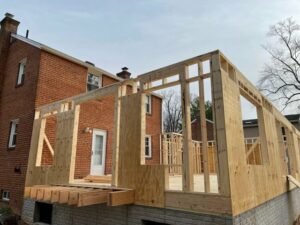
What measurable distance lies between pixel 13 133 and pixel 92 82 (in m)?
4.19

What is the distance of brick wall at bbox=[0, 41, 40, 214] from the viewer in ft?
28.8

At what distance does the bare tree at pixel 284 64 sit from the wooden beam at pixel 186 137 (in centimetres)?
2432

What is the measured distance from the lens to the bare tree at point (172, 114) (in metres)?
37.5

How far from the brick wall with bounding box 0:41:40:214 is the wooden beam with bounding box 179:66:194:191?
6.68m

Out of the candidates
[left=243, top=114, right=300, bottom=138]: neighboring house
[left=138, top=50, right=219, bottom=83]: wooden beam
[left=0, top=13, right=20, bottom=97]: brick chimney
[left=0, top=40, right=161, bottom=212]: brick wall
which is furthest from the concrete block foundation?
[left=243, top=114, right=300, bottom=138]: neighboring house

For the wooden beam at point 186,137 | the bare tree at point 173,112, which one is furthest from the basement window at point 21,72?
the bare tree at point 173,112

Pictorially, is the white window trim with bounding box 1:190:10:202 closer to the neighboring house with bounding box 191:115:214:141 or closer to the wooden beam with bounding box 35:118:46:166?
the wooden beam with bounding box 35:118:46:166

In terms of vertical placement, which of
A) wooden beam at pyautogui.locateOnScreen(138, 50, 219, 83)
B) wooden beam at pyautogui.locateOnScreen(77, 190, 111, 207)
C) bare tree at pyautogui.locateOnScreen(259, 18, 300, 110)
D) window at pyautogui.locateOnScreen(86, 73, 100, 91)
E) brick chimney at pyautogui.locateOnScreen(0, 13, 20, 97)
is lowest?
wooden beam at pyautogui.locateOnScreen(77, 190, 111, 207)

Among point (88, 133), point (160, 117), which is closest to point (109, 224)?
point (88, 133)

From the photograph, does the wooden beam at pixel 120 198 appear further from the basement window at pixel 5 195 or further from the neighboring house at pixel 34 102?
the basement window at pixel 5 195

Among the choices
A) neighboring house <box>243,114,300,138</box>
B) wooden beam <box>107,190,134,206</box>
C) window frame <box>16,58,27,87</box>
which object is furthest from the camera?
neighboring house <box>243,114,300,138</box>

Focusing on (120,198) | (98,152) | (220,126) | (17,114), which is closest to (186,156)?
(220,126)

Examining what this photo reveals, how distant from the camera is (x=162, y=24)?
1226cm

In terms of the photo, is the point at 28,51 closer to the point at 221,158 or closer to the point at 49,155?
the point at 49,155
